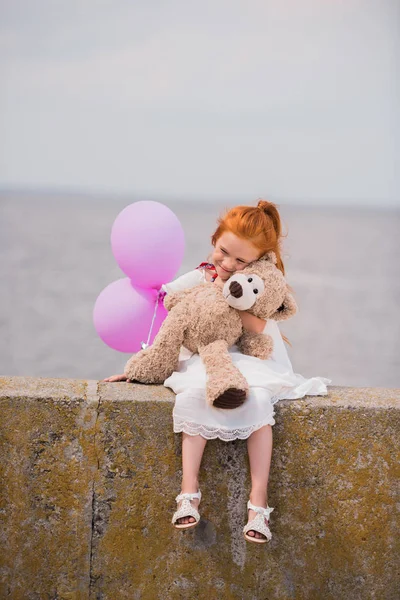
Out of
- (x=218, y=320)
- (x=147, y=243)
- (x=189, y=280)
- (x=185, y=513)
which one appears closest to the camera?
(x=185, y=513)

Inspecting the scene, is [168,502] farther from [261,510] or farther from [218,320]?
[218,320]

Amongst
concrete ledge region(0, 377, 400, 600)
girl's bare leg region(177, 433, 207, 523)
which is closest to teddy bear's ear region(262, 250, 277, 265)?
concrete ledge region(0, 377, 400, 600)

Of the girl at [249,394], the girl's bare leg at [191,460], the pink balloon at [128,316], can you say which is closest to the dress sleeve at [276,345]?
the girl at [249,394]

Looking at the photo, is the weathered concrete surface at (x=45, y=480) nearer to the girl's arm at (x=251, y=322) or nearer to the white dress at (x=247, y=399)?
the white dress at (x=247, y=399)

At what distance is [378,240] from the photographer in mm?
15734

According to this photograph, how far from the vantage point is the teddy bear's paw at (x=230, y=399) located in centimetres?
214

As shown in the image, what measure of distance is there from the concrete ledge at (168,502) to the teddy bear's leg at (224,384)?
128mm

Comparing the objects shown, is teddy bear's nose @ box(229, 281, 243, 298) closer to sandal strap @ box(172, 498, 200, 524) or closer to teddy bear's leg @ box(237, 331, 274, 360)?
teddy bear's leg @ box(237, 331, 274, 360)

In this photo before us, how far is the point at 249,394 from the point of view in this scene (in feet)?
7.19

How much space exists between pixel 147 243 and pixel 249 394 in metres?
0.93

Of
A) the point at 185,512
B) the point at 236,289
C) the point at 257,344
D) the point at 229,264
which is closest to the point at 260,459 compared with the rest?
the point at 185,512

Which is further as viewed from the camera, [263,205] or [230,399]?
[263,205]

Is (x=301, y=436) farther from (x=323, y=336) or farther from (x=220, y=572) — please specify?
(x=323, y=336)

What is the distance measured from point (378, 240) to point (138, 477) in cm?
1399
